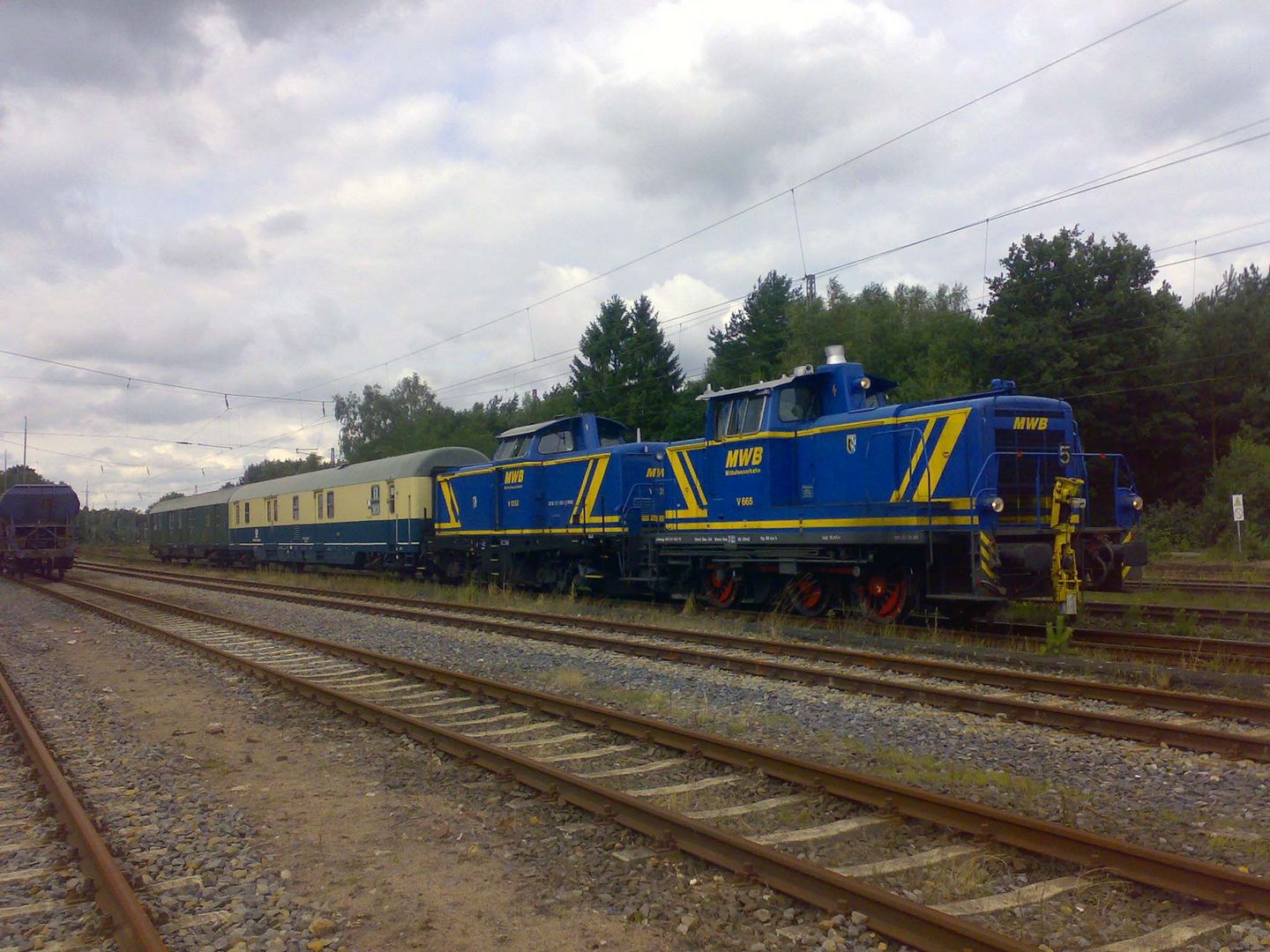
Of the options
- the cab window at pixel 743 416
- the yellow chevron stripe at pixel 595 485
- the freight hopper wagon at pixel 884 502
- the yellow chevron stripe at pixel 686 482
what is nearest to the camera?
the freight hopper wagon at pixel 884 502

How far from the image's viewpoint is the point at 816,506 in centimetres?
1282

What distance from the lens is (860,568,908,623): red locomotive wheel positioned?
487 inches

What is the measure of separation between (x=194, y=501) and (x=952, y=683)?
40412 millimetres

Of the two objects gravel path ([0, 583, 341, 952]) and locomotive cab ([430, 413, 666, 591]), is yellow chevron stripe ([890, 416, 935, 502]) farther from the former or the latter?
gravel path ([0, 583, 341, 952])

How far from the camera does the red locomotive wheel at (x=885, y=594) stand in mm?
12375

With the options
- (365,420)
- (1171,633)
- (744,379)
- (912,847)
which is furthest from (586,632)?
(365,420)

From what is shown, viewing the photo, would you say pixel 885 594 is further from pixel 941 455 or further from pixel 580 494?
pixel 580 494

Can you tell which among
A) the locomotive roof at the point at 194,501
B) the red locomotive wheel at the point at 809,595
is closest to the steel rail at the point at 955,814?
the red locomotive wheel at the point at 809,595

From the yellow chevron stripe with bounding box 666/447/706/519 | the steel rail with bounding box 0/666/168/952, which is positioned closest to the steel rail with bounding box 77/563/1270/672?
the yellow chevron stripe with bounding box 666/447/706/519

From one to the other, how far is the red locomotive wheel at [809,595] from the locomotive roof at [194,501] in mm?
29405

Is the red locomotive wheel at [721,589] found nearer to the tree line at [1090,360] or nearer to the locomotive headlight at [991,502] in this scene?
the locomotive headlight at [991,502]

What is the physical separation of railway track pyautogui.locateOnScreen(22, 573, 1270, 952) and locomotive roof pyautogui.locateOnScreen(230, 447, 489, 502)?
15.0 meters

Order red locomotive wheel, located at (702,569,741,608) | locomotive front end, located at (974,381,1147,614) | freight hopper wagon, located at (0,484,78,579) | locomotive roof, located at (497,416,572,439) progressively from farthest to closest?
freight hopper wagon, located at (0,484,78,579) < locomotive roof, located at (497,416,572,439) < red locomotive wheel, located at (702,569,741,608) < locomotive front end, located at (974,381,1147,614)

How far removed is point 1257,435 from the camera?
35.0 m
